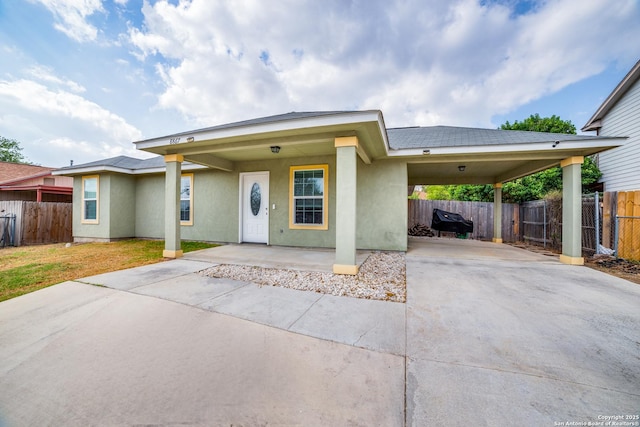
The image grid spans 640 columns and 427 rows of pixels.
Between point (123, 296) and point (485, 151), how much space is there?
772 cm

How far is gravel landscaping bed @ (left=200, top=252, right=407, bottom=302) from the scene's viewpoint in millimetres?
3551

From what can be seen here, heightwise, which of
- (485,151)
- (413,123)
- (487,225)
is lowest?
(487,225)

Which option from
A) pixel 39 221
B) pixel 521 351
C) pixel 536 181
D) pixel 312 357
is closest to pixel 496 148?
pixel 521 351

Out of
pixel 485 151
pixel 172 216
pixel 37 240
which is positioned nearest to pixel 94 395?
pixel 172 216

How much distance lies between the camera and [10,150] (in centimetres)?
2516

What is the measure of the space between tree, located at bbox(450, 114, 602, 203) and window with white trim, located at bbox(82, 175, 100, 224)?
1814 cm

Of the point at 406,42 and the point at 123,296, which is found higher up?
the point at 406,42

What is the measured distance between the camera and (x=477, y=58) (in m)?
8.60

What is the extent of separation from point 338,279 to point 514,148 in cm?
527

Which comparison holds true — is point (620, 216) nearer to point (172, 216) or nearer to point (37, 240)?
point (172, 216)

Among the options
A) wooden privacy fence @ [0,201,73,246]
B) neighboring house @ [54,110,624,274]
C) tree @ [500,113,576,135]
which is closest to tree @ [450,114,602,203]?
tree @ [500,113,576,135]

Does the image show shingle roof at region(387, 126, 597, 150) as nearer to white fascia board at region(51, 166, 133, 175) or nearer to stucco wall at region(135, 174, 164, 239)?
stucco wall at region(135, 174, 164, 239)

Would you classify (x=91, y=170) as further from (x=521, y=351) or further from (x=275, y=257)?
(x=521, y=351)

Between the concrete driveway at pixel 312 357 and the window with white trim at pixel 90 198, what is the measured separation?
6991 mm
